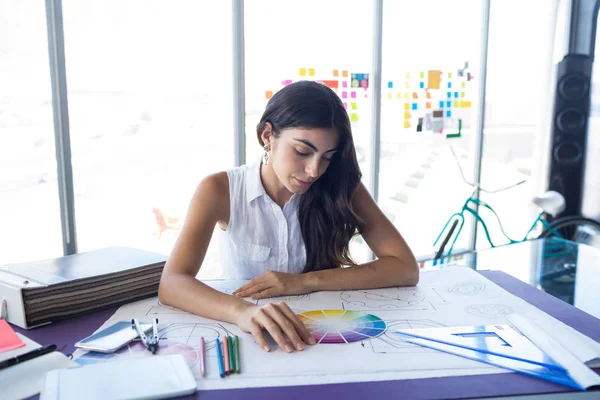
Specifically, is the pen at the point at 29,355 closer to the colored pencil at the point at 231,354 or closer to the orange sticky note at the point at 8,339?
the orange sticky note at the point at 8,339

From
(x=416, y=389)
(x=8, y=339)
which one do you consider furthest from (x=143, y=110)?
(x=416, y=389)

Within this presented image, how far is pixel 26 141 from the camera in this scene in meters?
2.28

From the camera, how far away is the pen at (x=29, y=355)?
31.6 inches

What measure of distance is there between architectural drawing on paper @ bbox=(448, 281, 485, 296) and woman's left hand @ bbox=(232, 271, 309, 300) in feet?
1.15

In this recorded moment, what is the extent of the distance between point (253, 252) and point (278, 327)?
0.62m

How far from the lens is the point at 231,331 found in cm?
96

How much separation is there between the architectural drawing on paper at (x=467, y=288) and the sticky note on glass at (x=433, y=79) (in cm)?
265

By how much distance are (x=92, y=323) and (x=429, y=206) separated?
3.35 m

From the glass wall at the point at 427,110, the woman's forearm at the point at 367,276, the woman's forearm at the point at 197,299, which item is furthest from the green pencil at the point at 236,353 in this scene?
the glass wall at the point at 427,110

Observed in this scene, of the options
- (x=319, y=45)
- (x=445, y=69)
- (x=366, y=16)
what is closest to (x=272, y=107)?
(x=319, y=45)

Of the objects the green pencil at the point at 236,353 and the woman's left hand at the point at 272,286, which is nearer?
the green pencil at the point at 236,353

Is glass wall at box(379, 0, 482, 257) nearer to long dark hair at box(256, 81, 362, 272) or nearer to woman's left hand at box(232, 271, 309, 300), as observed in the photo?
long dark hair at box(256, 81, 362, 272)

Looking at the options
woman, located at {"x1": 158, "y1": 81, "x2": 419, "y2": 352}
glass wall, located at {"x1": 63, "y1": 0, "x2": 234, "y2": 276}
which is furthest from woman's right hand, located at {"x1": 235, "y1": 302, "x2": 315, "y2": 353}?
glass wall, located at {"x1": 63, "y1": 0, "x2": 234, "y2": 276}

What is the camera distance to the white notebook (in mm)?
705
